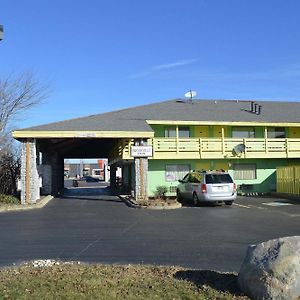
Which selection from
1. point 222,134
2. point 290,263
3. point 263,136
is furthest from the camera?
point 263,136

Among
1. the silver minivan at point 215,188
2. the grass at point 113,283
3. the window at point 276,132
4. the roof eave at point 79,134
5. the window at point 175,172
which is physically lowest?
the grass at point 113,283

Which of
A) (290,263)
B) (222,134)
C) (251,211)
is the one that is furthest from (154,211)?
(290,263)

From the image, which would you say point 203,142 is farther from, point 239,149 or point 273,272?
point 273,272

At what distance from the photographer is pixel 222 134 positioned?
2977 centimetres

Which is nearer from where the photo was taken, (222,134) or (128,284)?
(128,284)

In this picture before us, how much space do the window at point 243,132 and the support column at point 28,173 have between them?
14.2 meters

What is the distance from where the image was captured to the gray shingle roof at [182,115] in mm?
24922

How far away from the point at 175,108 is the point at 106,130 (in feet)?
30.3

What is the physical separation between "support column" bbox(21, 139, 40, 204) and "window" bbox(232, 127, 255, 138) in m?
14.2

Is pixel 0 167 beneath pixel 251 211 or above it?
above

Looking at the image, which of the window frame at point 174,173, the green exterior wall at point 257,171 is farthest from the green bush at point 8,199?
the window frame at point 174,173

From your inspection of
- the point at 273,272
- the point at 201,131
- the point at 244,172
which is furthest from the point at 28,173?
the point at 273,272

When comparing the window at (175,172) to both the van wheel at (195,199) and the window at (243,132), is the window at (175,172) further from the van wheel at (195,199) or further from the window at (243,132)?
the van wheel at (195,199)

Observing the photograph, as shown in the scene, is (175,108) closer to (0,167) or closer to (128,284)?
(0,167)
